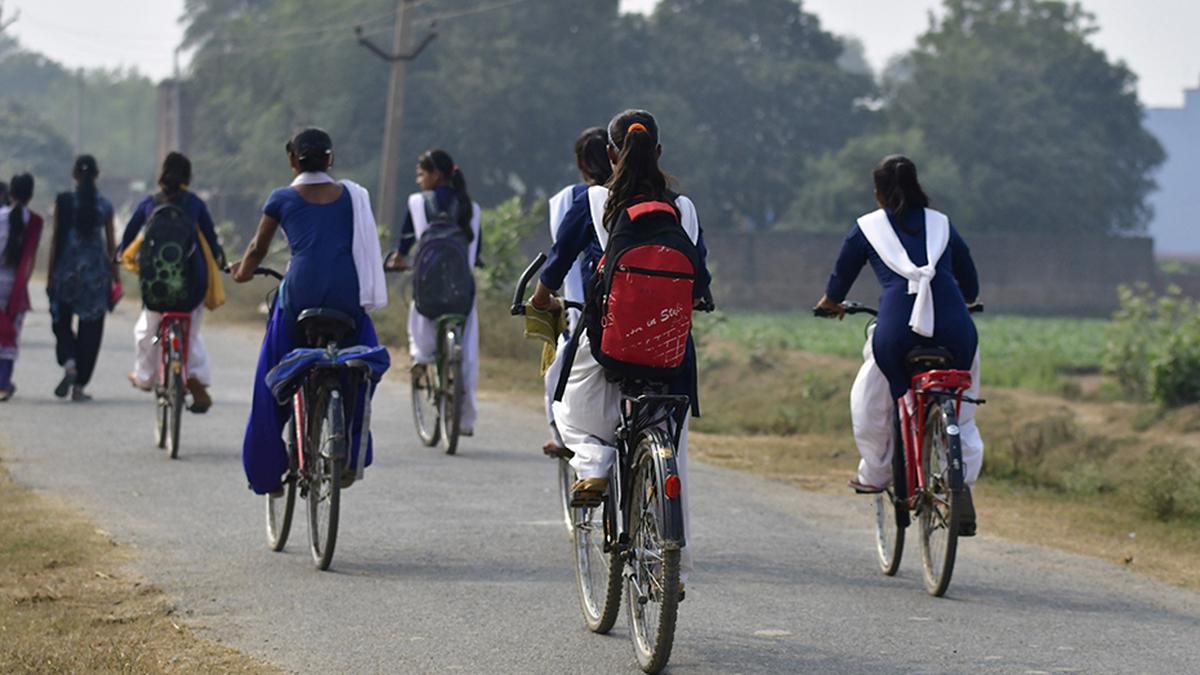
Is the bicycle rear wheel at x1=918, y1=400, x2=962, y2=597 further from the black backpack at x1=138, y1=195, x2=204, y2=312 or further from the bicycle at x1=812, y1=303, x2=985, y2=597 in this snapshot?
the black backpack at x1=138, y1=195, x2=204, y2=312

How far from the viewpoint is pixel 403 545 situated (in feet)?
29.1

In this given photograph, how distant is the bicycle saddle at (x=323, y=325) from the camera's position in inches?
322

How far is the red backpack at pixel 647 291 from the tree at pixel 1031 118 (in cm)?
5519

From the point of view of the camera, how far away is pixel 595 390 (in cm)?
654

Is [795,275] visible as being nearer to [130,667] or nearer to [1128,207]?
[1128,207]

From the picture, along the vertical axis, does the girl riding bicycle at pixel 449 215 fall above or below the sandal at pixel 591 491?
above

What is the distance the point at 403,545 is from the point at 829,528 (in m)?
2.42

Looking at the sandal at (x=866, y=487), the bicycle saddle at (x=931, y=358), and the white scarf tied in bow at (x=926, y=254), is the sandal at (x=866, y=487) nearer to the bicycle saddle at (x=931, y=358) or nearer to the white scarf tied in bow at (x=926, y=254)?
the bicycle saddle at (x=931, y=358)

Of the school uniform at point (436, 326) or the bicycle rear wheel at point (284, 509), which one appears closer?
the bicycle rear wheel at point (284, 509)

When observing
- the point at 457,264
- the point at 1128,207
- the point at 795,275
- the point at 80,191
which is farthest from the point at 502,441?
the point at 1128,207

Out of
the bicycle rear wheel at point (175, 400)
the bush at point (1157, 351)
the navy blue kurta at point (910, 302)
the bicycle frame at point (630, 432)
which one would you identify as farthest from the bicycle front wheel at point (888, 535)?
Answer: the bush at point (1157, 351)

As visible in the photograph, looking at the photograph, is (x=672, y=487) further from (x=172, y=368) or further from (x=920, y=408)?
(x=172, y=368)

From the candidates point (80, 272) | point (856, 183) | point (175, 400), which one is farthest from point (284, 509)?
point (856, 183)

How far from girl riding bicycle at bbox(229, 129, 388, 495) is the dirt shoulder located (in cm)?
82
